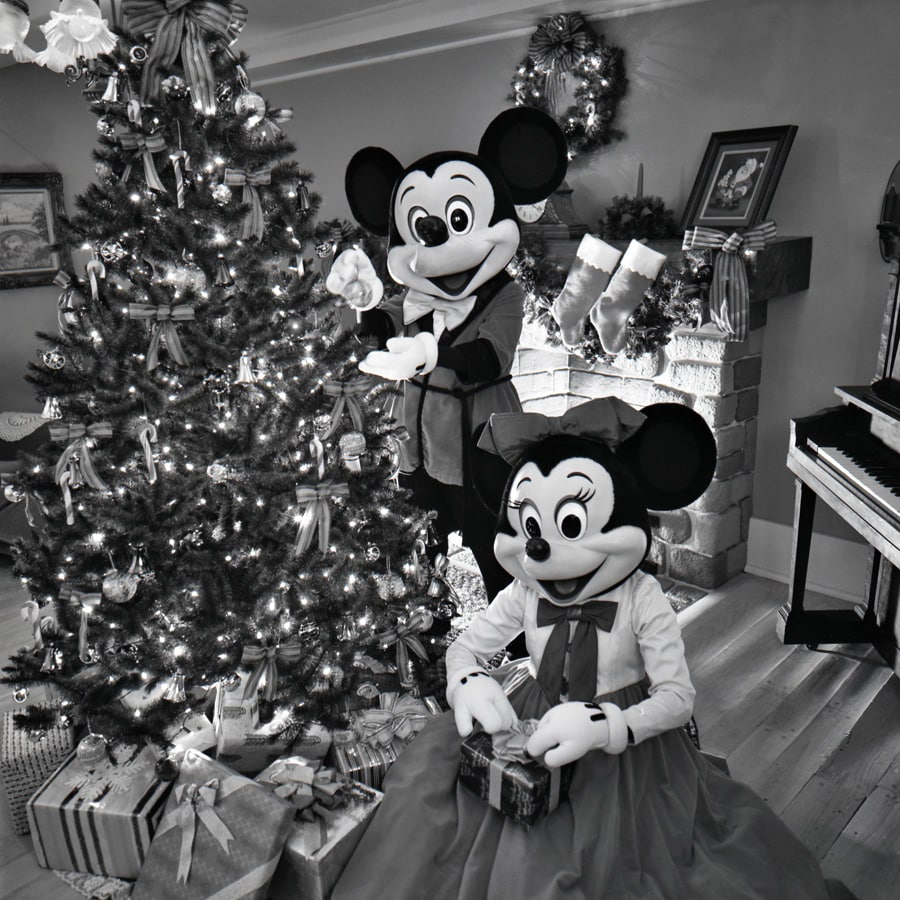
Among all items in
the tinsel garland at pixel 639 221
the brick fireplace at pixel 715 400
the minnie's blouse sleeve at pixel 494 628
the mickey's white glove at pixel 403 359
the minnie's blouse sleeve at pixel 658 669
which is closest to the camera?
the minnie's blouse sleeve at pixel 658 669

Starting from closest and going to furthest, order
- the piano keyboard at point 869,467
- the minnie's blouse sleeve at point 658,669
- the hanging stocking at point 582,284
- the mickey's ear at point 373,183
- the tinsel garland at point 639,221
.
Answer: the minnie's blouse sleeve at point 658,669
the piano keyboard at point 869,467
the mickey's ear at point 373,183
the hanging stocking at point 582,284
the tinsel garland at point 639,221

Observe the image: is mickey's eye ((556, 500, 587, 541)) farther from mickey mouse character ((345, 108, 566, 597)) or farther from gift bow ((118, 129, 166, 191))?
gift bow ((118, 129, 166, 191))

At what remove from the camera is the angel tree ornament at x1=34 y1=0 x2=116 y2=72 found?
4.75 ft

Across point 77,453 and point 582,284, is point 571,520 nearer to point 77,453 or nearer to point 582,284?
point 77,453

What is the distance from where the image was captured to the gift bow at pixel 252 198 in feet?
5.45

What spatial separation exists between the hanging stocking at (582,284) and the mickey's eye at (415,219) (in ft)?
2.45

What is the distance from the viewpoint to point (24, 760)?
191cm

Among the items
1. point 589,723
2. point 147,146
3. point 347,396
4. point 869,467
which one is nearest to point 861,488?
point 869,467

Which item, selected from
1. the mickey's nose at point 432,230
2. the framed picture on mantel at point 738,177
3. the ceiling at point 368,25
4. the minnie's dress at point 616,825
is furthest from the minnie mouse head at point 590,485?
Answer: the ceiling at point 368,25

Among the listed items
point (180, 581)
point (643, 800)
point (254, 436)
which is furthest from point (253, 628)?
point (643, 800)

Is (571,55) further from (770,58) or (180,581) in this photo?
(180,581)

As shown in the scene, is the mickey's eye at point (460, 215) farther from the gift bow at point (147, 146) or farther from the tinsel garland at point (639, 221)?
the tinsel garland at point (639, 221)

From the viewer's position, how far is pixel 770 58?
9.08 ft

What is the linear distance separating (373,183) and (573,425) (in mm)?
1078
